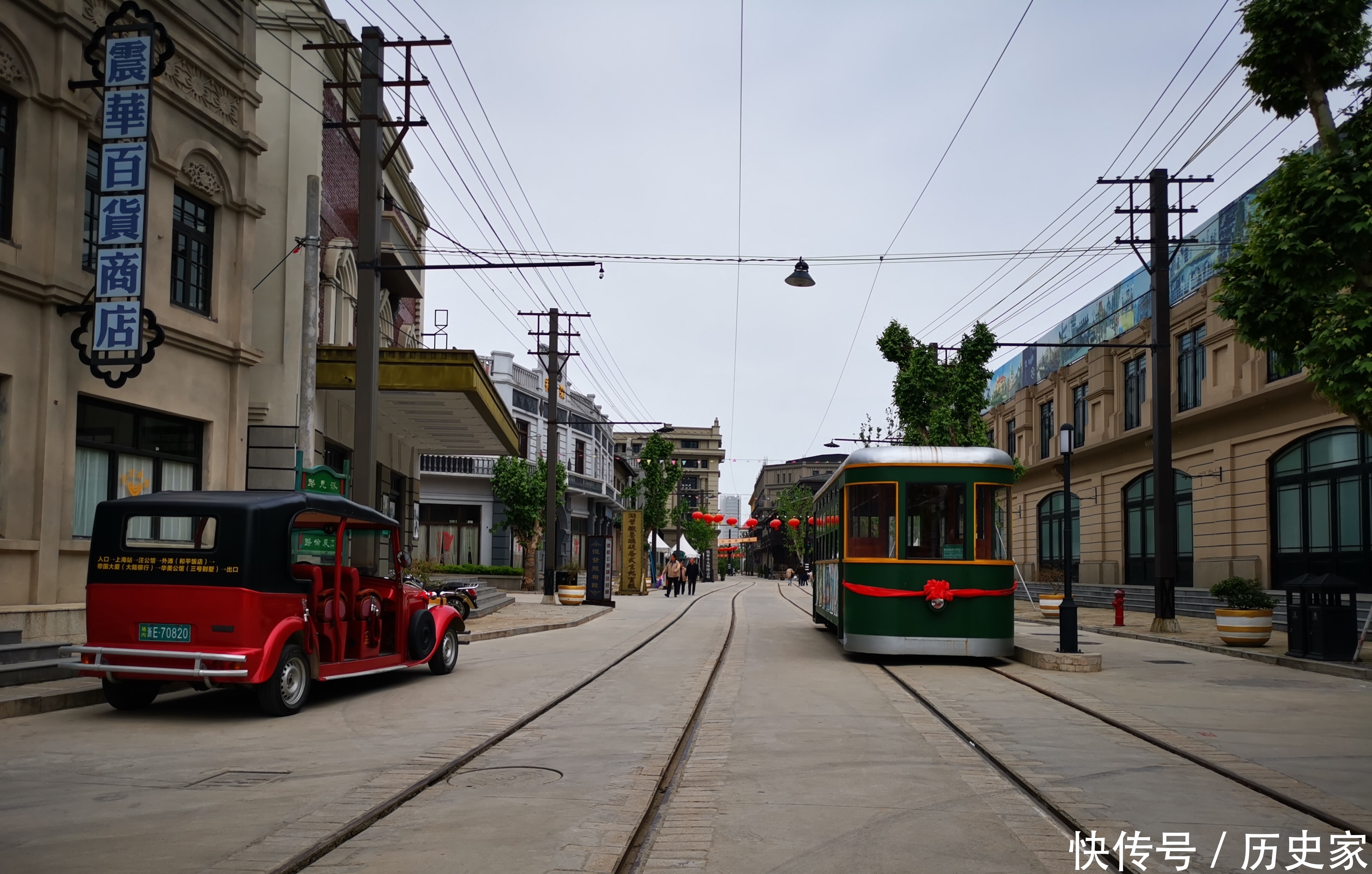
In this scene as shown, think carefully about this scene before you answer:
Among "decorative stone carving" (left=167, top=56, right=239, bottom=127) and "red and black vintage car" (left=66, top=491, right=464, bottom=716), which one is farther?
"decorative stone carving" (left=167, top=56, right=239, bottom=127)

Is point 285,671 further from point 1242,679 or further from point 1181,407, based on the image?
point 1181,407

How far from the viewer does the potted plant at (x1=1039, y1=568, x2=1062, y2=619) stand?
31.5 metres

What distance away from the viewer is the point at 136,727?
1017 cm

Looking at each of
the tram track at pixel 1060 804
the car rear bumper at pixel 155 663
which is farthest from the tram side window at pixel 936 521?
the car rear bumper at pixel 155 663

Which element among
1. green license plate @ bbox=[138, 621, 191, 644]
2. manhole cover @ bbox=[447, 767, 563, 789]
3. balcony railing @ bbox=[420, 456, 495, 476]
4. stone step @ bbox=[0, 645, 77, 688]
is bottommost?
manhole cover @ bbox=[447, 767, 563, 789]

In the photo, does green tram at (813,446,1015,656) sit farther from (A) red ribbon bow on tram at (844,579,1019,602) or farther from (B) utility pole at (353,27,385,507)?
(B) utility pole at (353,27,385,507)

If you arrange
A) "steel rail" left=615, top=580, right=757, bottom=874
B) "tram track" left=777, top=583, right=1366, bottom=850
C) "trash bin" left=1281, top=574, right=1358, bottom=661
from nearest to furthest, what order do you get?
1. "steel rail" left=615, top=580, right=757, bottom=874
2. "tram track" left=777, top=583, right=1366, bottom=850
3. "trash bin" left=1281, top=574, right=1358, bottom=661

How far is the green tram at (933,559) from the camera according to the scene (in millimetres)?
16109

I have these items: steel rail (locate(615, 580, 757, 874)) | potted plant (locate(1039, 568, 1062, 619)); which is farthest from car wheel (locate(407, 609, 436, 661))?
potted plant (locate(1039, 568, 1062, 619))

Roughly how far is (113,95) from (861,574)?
1154cm

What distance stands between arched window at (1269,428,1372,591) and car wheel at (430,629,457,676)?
20162 millimetres

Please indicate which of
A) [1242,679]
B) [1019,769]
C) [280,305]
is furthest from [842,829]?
[280,305]

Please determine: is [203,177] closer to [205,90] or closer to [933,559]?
[205,90]

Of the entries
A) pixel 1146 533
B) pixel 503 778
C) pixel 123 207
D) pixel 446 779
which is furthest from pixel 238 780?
pixel 1146 533
